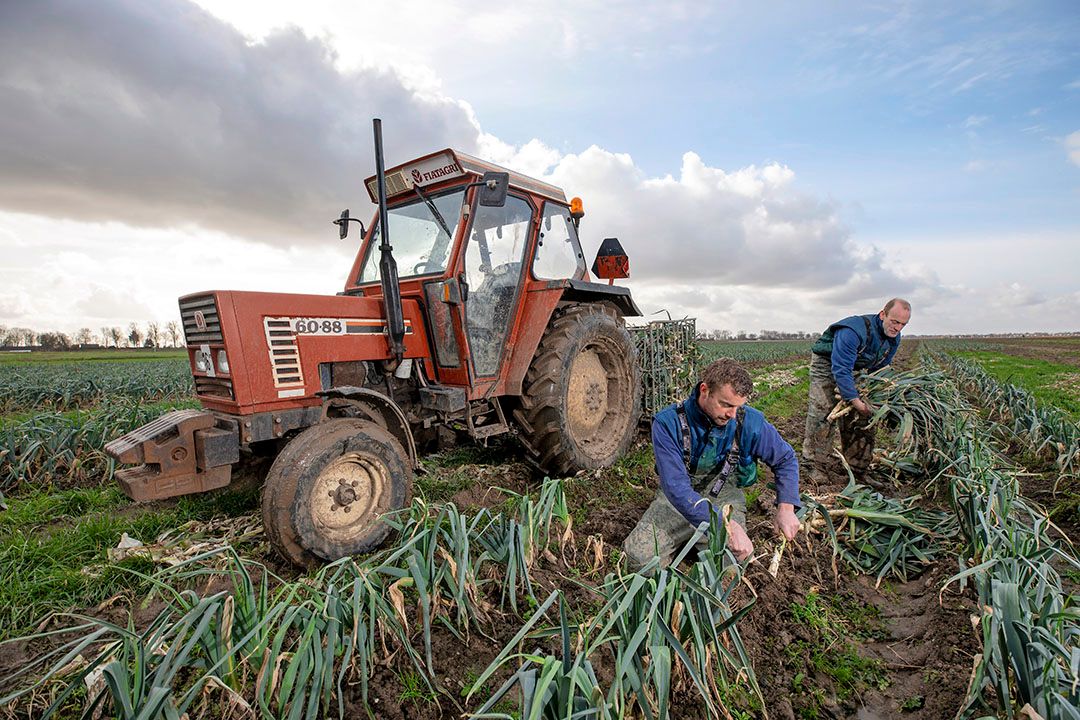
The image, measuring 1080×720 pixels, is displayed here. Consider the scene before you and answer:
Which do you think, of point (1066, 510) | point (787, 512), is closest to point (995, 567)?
point (787, 512)

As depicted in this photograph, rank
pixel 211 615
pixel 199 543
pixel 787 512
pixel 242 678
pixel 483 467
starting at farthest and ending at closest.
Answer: pixel 483 467, pixel 199 543, pixel 787 512, pixel 242 678, pixel 211 615

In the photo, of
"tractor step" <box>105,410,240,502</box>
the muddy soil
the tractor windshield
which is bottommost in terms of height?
the muddy soil

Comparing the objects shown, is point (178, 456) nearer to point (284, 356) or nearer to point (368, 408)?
point (284, 356)

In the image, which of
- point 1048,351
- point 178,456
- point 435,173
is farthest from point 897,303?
point 1048,351

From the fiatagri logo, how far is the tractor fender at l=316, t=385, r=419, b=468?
169 centimetres

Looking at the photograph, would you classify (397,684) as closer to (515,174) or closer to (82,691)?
(82,691)

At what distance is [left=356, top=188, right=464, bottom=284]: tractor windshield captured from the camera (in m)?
4.00

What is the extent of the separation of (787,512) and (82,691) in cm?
320

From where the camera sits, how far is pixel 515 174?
14.4ft

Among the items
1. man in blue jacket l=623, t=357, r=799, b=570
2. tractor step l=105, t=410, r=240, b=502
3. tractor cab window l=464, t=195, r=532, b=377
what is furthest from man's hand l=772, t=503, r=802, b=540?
tractor step l=105, t=410, r=240, b=502

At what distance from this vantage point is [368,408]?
3.43 m

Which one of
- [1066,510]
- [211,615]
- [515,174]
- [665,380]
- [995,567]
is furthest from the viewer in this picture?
[665,380]

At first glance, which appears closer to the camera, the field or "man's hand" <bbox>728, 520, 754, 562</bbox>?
the field

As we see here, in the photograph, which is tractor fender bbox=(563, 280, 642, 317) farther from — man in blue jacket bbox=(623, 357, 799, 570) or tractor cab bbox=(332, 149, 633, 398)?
man in blue jacket bbox=(623, 357, 799, 570)
